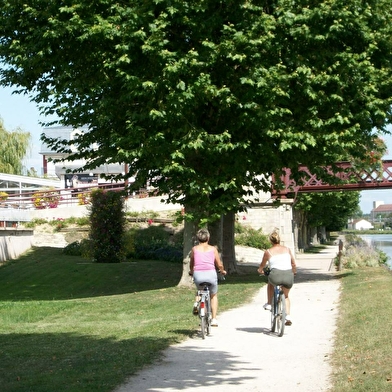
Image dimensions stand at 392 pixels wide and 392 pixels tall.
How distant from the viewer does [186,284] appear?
23438mm

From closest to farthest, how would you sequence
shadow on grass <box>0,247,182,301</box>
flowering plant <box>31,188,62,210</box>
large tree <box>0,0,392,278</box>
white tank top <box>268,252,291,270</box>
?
white tank top <box>268,252,291,270</box> → large tree <box>0,0,392,278</box> → shadow on grass <box>0,247,182,301</box> → flowering plant <box>31,188,62,210</box>

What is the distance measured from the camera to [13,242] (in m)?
37.1

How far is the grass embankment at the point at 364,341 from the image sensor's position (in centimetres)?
875

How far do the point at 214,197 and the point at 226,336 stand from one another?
11.6 meters

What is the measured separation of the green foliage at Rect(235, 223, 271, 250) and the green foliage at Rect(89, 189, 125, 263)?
11761 millimetres

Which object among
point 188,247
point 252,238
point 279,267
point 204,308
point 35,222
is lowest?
point 252,238

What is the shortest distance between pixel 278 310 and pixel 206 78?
8.69 m

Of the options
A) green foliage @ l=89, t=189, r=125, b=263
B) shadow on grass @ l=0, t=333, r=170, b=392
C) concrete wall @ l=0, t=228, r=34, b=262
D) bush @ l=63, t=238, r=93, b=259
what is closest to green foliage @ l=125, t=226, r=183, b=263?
green foliage @ l=89, t=189, r=125, b=263

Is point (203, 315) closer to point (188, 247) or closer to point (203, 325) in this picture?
point (203, 325)

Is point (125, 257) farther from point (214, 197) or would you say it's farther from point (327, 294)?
point (327, 294)

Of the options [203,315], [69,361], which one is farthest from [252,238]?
[69,361]

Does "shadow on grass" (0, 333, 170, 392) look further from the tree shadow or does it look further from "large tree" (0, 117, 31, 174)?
"large tree" (0, 117, 31, 174)

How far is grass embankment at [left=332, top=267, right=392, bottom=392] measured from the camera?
28.7ft

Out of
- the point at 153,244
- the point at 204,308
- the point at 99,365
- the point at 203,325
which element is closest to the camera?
the point at 99,365
